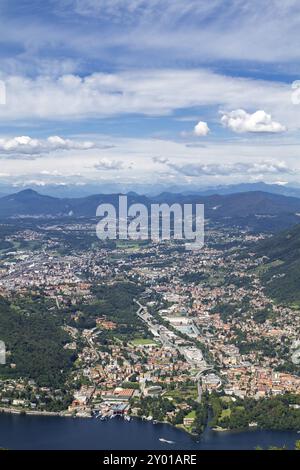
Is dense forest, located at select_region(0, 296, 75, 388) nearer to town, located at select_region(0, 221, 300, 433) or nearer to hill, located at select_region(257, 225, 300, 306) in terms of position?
town, located at select_region(0, 221, 300, 433)

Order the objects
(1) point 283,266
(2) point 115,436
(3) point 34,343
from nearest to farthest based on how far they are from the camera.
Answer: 1. (2) point 115,436
2. (3) point 34,343
3. (1) point 283,266

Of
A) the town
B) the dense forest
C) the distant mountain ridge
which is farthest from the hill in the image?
the distant mountain ridge

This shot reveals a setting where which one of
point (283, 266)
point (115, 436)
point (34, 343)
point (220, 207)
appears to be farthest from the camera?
point (220, 207)

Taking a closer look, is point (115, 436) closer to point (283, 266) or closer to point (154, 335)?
point (154, 335)

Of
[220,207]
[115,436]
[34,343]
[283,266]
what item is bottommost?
[115,436]

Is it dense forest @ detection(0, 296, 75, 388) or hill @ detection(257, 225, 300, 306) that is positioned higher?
hill @ detection(257, 225, 300, 306)

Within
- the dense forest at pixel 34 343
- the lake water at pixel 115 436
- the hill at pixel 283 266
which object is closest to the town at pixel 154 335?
the dense forest at pixel 34 343

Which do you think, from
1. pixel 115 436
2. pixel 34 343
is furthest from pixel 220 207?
pixel 115 436
